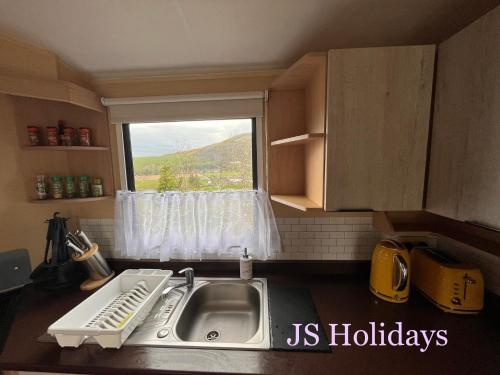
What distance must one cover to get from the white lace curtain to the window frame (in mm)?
85

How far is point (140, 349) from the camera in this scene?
814 millimetres

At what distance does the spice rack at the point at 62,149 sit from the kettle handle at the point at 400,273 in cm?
164

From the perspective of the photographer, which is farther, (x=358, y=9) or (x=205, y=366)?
(x=358, y=9)

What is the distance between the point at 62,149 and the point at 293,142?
1.25m

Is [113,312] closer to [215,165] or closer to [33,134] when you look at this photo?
[215,165]

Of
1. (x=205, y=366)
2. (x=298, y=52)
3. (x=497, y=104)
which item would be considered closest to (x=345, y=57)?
(x=298, y=52)

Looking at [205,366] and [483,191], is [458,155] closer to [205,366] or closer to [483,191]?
[483,191]

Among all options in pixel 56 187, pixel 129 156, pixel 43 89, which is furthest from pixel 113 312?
pixel 43 89

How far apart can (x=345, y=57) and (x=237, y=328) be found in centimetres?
138

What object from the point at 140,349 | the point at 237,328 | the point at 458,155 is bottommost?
the point at 237,328

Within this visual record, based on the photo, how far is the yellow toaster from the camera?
90 cm

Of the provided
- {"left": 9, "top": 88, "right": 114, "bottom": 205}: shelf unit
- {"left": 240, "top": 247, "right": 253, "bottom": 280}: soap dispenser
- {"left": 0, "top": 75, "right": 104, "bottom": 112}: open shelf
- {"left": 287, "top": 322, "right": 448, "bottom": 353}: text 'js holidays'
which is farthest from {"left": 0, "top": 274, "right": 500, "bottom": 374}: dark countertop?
{"left": 0, "top": 75, "right": 104, "bottom": 112}: open shelf

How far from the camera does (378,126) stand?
820mm

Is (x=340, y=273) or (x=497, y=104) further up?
(x=497, y=104)
